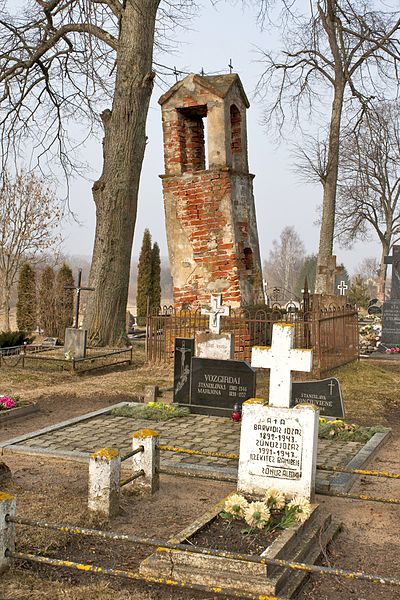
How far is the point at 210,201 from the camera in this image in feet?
44.7

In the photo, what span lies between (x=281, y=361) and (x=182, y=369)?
403cm

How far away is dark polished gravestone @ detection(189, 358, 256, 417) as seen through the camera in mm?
9609

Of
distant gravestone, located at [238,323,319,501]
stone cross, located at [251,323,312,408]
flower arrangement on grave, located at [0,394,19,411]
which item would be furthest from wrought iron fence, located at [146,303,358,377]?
distant gravestone, located at [238,323,319,501]

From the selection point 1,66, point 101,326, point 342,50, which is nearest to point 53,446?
point 101,326

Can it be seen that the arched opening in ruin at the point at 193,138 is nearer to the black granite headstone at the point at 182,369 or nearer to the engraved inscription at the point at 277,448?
the black granite headstone at the point at 182,369

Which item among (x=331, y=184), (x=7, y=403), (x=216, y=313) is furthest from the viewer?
(x=331, y=184)

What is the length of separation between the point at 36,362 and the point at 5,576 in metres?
10.6

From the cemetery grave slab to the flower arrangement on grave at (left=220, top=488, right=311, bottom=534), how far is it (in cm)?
13

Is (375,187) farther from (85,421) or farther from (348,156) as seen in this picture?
(85,421)

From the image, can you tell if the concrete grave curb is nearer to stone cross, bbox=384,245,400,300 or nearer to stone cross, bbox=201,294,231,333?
stone cross, bbox=201,294,231,333

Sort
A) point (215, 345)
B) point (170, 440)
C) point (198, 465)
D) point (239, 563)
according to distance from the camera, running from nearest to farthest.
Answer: point (239, 563) < point (198, 465) < point (170, 440) < point (215, 345)

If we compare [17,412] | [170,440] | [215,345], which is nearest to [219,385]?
[215,345]

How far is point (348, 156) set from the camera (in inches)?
1564

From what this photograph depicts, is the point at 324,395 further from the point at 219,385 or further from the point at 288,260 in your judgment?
the point at 288,260
